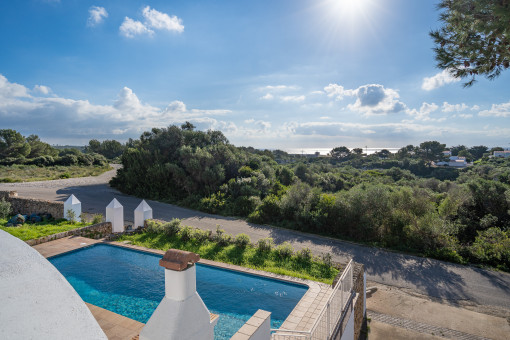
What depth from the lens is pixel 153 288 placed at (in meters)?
7.17

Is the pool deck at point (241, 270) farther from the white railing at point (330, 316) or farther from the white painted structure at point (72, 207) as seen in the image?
the white painted structure at point (72, 207)

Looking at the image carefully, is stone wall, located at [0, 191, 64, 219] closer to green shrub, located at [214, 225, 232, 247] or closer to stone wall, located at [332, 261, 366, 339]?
green shrub, located at [214, 225, 232, 247]

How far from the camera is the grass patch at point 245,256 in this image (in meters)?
7.93

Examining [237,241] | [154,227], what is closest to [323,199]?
[237,241]

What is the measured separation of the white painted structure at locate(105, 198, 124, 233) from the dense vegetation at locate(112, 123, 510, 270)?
5.37m

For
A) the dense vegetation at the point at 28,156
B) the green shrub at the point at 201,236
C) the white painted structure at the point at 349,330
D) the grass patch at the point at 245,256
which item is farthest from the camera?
the dense vegetation at the point at 28,156

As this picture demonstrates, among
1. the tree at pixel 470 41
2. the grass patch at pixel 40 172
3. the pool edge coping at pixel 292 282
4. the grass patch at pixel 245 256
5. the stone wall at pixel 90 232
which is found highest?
the tree at pixel 470 41

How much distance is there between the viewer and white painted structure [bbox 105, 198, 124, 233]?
11117mm

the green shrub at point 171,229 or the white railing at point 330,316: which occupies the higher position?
the white railing at point 330,316

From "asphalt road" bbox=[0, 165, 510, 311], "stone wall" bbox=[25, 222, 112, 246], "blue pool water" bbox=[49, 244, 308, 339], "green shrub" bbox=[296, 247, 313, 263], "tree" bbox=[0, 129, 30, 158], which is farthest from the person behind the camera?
"tree" bbox=[0, 129, 30, 158]

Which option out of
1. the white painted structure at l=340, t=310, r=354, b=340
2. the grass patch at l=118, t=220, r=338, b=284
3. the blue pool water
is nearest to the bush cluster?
the grass patch at l=118, t=220, r=338, b=284

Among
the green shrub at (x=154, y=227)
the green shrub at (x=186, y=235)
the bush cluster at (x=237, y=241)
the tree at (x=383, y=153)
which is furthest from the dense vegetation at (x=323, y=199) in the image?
the tree at (x=383, y=153)

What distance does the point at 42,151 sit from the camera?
147ft

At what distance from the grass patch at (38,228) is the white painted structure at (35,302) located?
31.1ft
